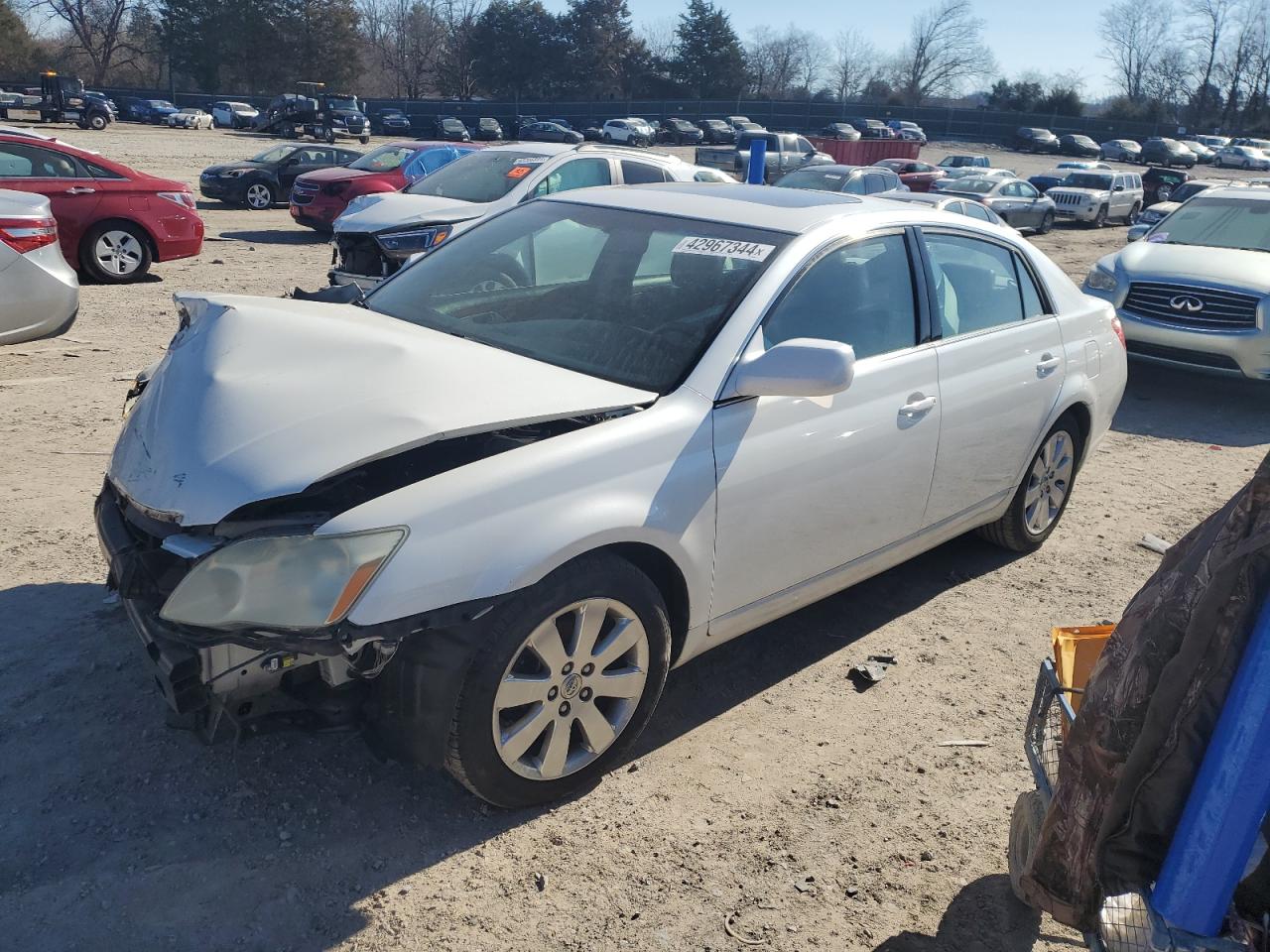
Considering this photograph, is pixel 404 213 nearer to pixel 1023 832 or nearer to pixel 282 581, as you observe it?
pixel 282 581

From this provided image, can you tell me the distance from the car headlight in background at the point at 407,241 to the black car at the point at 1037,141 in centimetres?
6178

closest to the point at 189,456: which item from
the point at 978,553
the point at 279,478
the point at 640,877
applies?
the point at 279,478

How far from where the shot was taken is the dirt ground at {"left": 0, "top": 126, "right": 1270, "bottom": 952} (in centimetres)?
265

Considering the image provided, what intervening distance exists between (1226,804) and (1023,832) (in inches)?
32.8

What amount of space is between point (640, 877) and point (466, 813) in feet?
1.86

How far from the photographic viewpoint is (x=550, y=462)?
2814 mm

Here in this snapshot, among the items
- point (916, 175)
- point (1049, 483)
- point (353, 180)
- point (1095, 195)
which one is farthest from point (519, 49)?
point (1049, 483)

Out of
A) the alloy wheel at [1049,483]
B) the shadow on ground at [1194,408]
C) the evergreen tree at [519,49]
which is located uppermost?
the evergreen tree at [519,49]

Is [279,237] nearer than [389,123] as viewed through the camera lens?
Yes

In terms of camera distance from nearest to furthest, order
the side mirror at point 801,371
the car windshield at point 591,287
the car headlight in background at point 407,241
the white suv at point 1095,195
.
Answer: the side mirror at point 801,371
the car windshield at point 591,287
the car headlight in background at point 407,241
the white suv at point 1095,195

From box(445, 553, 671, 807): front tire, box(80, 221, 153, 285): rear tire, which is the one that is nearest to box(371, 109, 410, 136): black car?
box(80, 221, 153, 285): rear tire

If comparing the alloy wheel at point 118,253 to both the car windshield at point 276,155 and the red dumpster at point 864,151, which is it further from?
the red dumpster at point 864,151

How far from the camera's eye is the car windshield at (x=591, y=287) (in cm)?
339

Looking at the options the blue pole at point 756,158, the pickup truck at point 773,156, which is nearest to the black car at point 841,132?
the pickup truck at point 773,156
